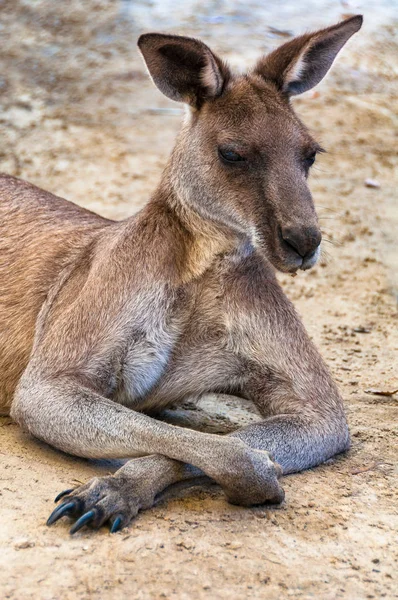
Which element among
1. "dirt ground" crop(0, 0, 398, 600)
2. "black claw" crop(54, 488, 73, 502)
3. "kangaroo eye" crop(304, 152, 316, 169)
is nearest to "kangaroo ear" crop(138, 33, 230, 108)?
"kangaroo eye" crop(304, 152, 316, 169)

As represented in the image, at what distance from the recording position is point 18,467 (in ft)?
15.1

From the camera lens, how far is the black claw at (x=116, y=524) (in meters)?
3.83

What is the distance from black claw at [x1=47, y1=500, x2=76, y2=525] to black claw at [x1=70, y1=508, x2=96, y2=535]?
0.07m

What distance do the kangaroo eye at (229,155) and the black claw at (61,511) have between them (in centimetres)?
204

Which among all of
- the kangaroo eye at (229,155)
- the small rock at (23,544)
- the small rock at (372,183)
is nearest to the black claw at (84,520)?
the small rock at (23,544)

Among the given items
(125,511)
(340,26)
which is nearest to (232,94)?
(340,26)

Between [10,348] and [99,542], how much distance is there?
2077mm

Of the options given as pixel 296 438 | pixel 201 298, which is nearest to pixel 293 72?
pixel 201 298

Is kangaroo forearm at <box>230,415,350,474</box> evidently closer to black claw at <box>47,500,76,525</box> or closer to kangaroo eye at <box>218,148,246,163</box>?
black claw at <box>47,500,76,525</box>

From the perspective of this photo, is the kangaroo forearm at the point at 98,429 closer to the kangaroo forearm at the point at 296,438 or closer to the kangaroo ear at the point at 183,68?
the kangaroo forearm at the point at 296,438

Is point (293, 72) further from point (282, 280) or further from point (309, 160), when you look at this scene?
point (282, 280)

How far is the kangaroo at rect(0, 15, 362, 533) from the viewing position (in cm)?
466

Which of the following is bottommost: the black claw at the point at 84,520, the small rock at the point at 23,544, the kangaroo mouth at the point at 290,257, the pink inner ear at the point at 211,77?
the small rock at the point at 23,544

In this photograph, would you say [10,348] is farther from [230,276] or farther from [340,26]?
[340,26]
